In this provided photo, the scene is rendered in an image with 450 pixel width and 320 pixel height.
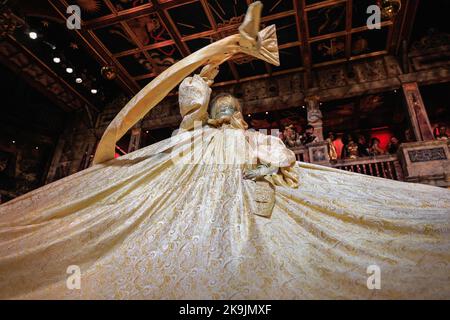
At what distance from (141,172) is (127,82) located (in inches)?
257

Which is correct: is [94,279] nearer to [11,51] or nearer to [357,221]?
[357,221]

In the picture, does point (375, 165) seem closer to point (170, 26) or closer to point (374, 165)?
→ point (374, 165)

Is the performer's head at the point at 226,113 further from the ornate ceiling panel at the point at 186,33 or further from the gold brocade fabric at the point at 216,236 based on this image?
the ornate ceiling panel at the point at 186,33

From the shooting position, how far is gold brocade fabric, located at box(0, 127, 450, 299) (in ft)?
4.03

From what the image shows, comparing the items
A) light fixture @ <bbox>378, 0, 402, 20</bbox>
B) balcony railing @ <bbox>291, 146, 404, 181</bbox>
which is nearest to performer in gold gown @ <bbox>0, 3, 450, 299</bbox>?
balcony railing @ <bbox>291, 146, 404, 181</bbox>

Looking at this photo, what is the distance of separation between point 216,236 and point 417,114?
6.65 m

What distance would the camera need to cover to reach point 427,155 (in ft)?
17.4

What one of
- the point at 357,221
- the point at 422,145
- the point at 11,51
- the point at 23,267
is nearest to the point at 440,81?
the point at 422,145

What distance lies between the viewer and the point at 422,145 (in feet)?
17.7

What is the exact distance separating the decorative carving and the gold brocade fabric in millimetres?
4166

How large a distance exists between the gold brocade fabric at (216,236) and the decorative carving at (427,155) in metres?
4.17

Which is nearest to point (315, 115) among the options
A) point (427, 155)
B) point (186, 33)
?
point (427, 155)

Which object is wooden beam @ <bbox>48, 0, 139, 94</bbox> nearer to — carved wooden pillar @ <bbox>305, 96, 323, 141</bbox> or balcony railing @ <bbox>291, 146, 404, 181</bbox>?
carved wooden pillar @ <bbox>305, 96, 323, 141</bbox>

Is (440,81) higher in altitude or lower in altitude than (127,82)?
lower
